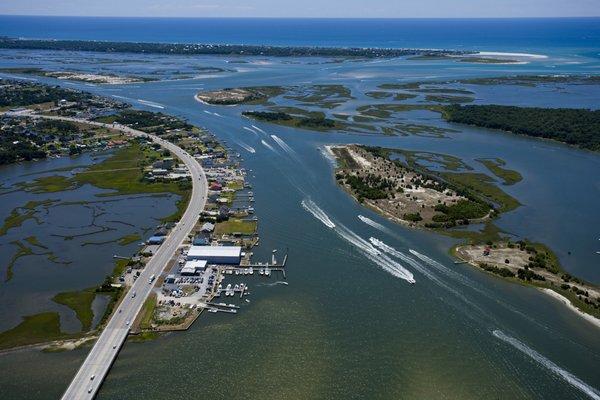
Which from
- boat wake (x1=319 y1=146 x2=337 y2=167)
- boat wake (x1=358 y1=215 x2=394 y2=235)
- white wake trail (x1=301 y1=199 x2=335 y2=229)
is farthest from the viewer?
boat wake (x1=319 y1=146 x2=337 y2=167)

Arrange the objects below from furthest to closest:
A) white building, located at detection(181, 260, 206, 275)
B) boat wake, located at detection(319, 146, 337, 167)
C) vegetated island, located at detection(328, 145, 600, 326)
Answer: boat wake, located at detection(319, 146, 337, 167) → vegetated island, located at detection(328, 145, 600, 326) → white building, located at detection(181, 260, 206, 275)

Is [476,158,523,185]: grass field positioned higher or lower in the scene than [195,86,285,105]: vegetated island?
lower

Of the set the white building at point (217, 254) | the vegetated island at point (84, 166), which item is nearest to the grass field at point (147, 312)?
the vegetated island at point (84, 166)

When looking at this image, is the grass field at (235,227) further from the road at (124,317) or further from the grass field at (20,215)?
the grass field at (20,215)

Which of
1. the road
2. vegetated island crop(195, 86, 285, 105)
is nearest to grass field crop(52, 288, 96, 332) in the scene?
the road

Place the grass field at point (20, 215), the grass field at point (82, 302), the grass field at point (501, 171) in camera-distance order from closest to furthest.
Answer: the grass field at point (82, 302)
the grass field at point (20, 215)
the grass field at point (501, 171)

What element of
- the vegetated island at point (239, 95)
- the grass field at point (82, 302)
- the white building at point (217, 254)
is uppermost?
the vegetated island at point (239, 95)

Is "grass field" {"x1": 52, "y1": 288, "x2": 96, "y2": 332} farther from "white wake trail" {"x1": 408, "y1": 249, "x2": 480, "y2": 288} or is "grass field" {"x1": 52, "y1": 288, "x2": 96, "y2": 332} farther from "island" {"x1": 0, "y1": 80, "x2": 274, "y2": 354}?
"white wake trail" {"x1": 408, "y1": 249, "x2": 480, "y2": 288}
